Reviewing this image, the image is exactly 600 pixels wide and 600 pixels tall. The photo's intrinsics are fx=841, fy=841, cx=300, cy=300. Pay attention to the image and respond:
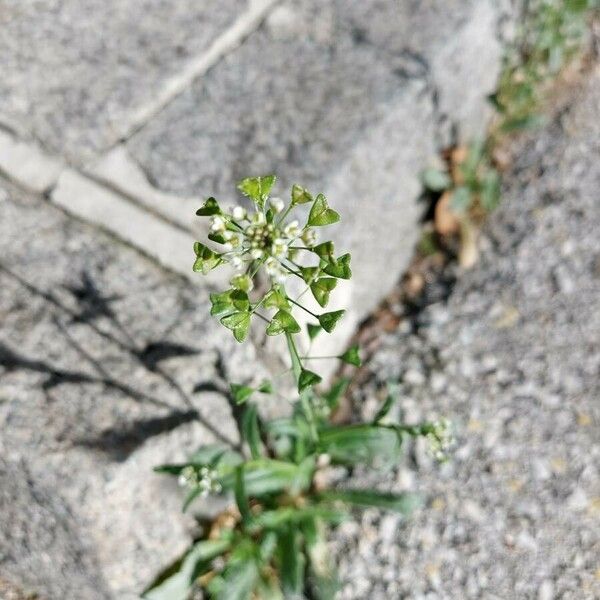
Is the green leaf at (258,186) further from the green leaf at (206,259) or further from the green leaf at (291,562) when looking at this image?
the green leaf at (291,562)

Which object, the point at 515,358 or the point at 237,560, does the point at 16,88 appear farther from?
the point at 515,358

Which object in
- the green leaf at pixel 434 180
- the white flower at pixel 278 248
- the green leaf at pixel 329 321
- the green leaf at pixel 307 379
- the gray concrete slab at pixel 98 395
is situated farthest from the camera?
the green leaf at pixel 434 180

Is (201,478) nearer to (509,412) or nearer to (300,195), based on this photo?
(300,195)

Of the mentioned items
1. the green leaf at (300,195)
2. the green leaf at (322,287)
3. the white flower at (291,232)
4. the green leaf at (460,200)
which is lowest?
the green leaf at (322,287)

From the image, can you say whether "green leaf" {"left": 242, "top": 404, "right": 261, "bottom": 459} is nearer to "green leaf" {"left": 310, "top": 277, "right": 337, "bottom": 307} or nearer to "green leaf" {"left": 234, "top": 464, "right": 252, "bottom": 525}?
"green leaf" {"left": 234, "top": 464, "right": 252, "bottom": 525}

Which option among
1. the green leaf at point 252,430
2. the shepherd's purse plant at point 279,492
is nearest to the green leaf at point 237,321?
the shepherd's purse plant at point 279,492

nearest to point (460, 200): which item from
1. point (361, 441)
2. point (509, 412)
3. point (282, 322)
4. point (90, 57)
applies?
point (509, 412)
